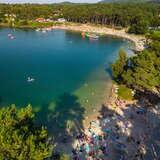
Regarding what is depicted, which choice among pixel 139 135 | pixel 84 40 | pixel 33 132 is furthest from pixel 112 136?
pixel 84 40

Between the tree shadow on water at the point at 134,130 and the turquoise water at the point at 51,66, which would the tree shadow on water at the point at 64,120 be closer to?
the turquoise water at the point at 51,66

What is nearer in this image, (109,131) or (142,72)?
(109,131)

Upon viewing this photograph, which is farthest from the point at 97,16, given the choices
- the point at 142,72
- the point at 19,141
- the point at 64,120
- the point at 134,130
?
the point at 19,141

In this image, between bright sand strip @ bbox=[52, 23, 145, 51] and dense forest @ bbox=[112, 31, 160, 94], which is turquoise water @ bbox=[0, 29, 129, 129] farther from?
bright sand strip @ bbox=[52, 23, 145, 51]

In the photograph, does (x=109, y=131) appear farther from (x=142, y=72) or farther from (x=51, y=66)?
(x=51, y=66)

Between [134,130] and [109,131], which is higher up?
[109,131]
